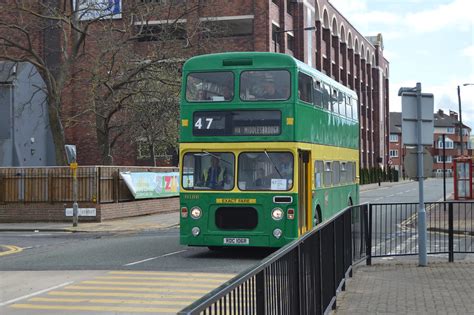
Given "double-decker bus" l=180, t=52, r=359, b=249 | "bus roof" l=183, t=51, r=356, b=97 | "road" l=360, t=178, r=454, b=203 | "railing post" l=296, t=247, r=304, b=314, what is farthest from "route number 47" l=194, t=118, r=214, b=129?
"road" l=360, t=178, r=454, b=203

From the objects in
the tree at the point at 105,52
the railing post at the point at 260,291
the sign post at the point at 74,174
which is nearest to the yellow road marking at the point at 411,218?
the railing post at the point at 260,291

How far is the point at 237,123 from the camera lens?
13.9 metres

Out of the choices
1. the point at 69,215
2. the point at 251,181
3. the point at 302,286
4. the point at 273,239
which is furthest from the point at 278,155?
the point at 69,215

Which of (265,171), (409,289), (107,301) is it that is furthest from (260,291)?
(265,171)

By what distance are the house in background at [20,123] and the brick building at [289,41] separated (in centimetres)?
413

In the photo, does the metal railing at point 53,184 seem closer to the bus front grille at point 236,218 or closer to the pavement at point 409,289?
the bus front grille at point 236,218

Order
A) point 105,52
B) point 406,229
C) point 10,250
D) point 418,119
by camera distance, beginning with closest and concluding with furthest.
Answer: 1. point 418,119
2. point 406,229
3. point 10,250
4. point 105,52

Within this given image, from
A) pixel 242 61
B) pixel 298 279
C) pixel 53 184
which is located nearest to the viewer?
pixel 298 279

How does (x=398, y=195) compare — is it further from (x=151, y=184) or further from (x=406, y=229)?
(x=406, y=229)

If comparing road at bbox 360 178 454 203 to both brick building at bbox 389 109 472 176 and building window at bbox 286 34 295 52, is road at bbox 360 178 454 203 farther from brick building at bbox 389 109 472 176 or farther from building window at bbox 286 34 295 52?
brick building at bbox 389 109 472 176

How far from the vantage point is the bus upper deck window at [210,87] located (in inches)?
552

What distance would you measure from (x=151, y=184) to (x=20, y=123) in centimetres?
1688

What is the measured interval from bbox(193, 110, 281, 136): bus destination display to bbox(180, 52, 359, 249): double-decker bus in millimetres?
21

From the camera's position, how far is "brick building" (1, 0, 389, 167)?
39853 millimetres
